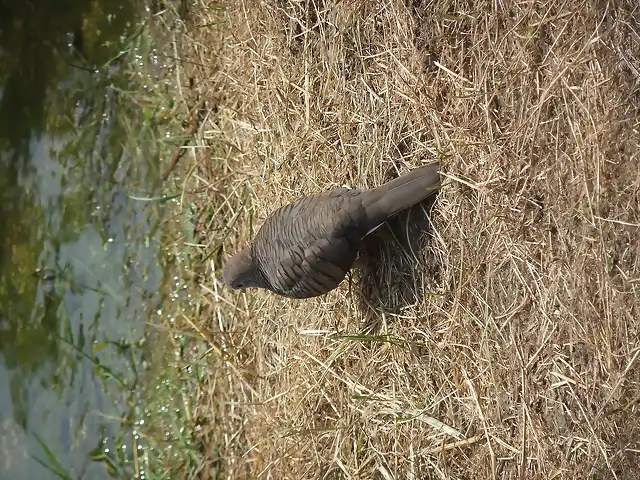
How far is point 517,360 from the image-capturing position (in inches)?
57.1

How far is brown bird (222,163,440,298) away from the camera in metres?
1.57

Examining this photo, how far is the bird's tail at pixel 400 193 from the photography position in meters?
1.56

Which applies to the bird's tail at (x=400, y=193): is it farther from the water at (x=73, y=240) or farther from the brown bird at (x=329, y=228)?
the water at (x=73, y=240)

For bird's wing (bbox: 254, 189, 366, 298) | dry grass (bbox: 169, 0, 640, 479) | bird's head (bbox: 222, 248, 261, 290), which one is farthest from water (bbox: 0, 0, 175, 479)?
bird's wing (bbox: 254, 189, 366, 298)

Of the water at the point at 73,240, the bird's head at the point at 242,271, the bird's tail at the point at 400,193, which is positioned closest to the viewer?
the bird's tail at the point at 400,193

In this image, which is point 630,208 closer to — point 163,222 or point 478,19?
point 478,19

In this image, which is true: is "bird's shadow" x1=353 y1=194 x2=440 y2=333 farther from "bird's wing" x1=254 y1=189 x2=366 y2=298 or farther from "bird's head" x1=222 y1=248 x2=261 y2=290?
"bird's head" x1=222 y1=248 x2=261 y2=290

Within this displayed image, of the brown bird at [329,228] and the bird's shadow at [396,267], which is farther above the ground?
the brown bird at [329,228]

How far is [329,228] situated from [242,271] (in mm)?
467

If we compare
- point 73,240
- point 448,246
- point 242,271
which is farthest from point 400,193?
point 73,240

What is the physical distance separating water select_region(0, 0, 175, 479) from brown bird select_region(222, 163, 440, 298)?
3.78 feet

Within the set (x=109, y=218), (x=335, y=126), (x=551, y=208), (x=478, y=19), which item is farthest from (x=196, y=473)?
(x=478, y=19)

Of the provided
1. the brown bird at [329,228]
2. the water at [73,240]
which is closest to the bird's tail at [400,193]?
the brown bird at [329,228]

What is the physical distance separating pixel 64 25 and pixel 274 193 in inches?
67.3
